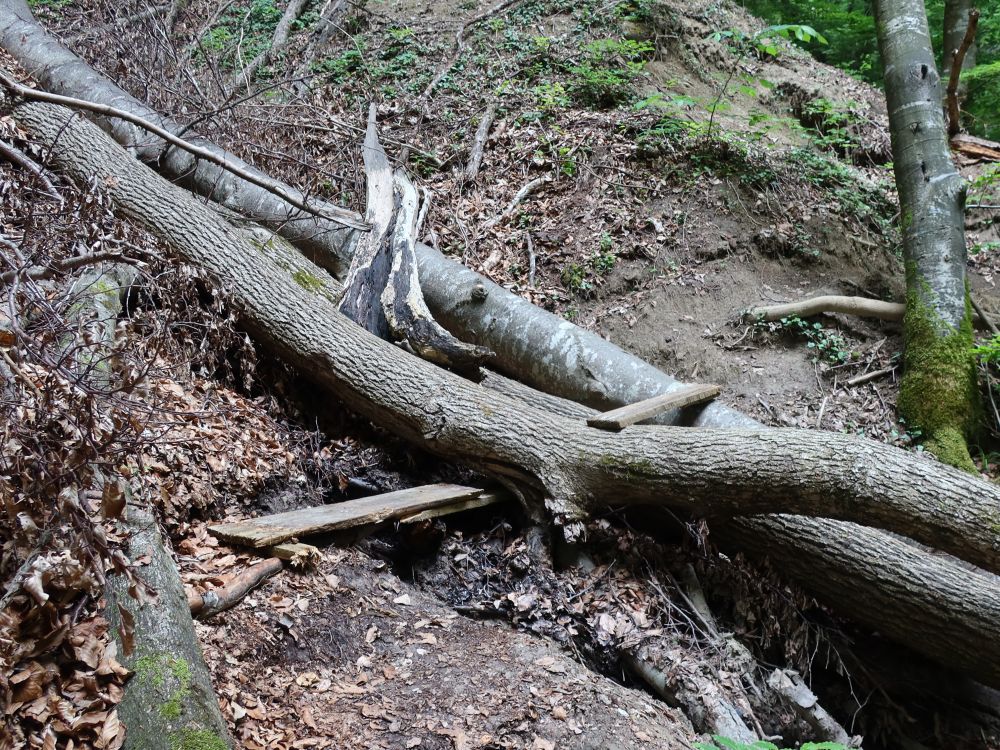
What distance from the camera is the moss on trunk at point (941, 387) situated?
574 centimetres

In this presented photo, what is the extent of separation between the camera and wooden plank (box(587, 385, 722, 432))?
4.71 meters

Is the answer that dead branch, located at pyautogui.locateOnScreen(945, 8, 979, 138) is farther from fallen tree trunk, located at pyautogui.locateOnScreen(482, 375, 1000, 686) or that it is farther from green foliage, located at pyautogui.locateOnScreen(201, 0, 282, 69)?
A: green foliage, located at pyautogui.locateOnScreen(201, 0, 282, 69)

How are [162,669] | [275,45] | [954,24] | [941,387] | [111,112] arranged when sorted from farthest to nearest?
[275,45]
[954,24]
[941,387]
[111,112]
[162,669]

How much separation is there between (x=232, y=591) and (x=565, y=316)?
439 centimetres

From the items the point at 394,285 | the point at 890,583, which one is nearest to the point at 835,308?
the point at 890,583

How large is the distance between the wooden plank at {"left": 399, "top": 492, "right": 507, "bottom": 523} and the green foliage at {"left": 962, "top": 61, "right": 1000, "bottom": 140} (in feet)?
29.2

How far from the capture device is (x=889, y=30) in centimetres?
690

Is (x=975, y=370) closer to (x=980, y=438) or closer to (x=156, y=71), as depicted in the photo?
(x=980, y=438)

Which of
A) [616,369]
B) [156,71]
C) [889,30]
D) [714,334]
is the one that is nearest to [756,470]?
[616,369]

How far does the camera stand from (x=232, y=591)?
11.4 feet

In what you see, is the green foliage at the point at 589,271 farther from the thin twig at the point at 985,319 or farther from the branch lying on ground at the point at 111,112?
the thin twig at the point at 985,319

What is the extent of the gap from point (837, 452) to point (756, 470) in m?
0.45

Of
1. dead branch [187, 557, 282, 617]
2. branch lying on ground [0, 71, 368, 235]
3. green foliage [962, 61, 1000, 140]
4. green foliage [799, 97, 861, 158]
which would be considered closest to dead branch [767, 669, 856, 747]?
dead branch [187, 557, 282, 617]

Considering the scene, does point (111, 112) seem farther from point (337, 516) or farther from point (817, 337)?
point (817, 337)
